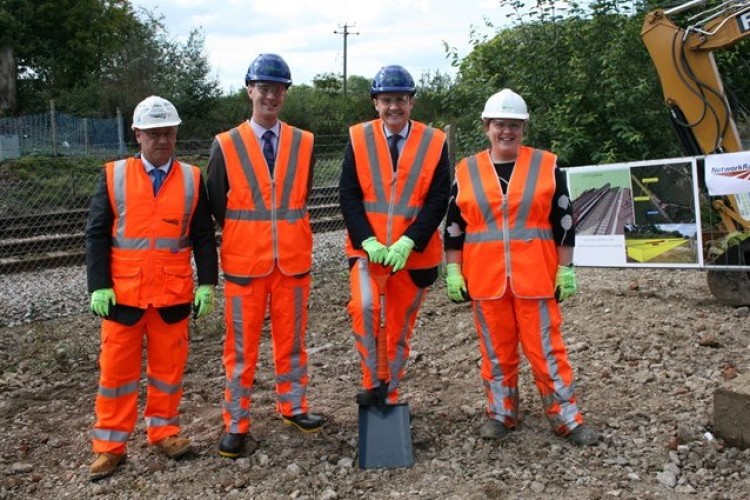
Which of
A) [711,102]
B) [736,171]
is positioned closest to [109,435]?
[736,171]

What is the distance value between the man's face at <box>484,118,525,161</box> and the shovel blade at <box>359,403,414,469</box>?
1.49 meters

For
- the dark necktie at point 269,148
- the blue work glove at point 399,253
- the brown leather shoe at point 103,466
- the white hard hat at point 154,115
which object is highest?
the white hard hat at point 154,115

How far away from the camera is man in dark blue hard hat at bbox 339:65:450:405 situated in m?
4.33

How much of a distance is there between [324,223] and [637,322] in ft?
22.6

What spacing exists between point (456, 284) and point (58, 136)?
832 inches

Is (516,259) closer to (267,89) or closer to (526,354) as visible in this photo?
(526,354)

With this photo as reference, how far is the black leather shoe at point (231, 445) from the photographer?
4.28 meters

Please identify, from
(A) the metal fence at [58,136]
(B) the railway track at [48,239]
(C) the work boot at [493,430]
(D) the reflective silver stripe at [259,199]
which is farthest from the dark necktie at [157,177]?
(A) the metal fence at [58,136]

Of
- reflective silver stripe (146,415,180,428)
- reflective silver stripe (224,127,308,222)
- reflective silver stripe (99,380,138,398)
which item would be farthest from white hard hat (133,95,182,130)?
reflective silver stripe (146,415,180,428)

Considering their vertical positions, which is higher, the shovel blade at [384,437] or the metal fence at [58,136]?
the metal fence at [58,136]

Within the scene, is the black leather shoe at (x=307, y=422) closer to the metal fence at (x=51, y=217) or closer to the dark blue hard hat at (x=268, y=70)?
the dark blue hard hat at (x=268, y=70)

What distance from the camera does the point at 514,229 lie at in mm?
4230

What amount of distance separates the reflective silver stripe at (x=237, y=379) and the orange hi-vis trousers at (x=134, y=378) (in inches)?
11.2

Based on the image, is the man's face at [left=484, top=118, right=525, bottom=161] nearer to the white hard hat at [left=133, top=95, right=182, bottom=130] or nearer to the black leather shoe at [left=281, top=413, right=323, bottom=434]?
the white hard hat at [left=133, top=95, right=182, bottom=130]
